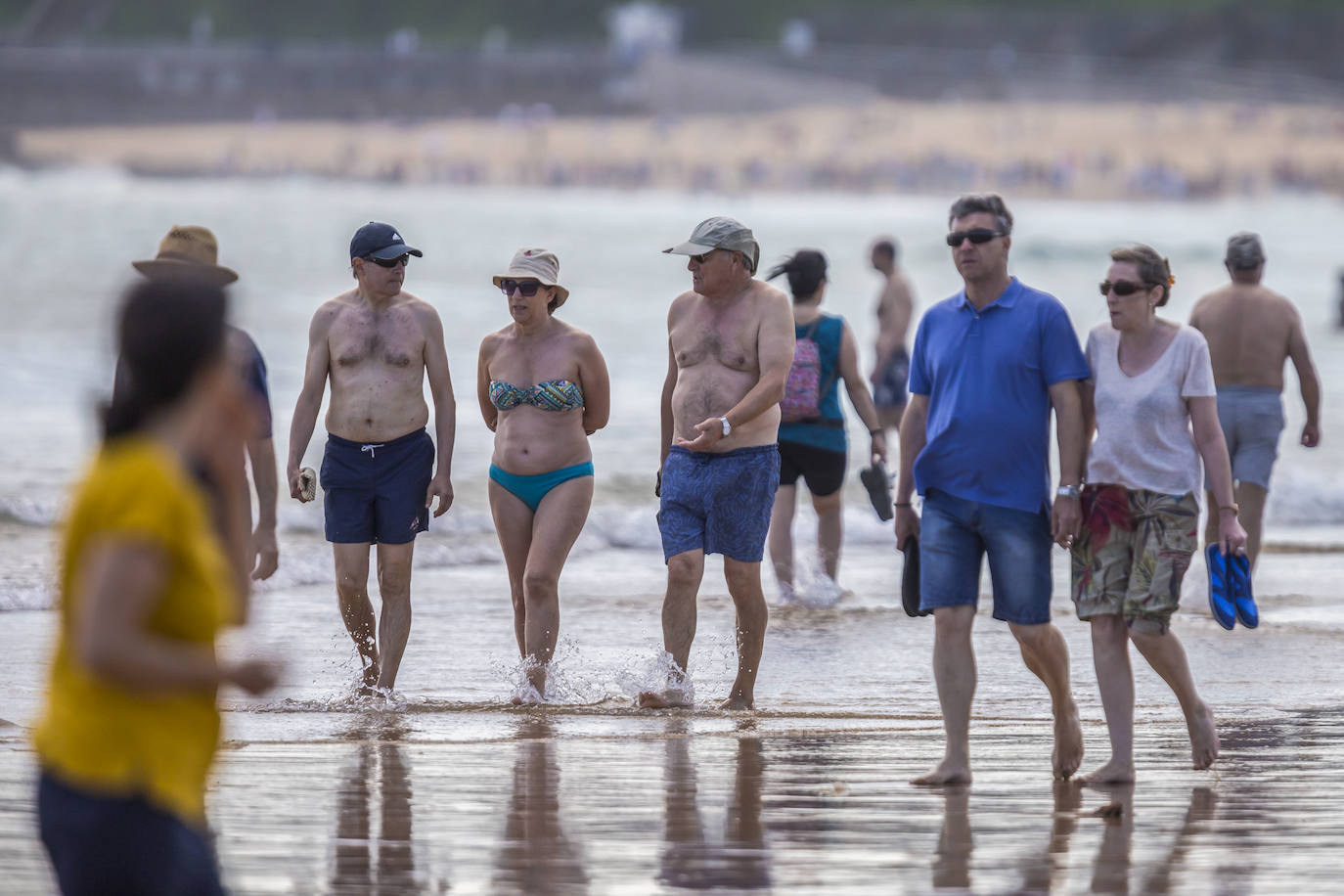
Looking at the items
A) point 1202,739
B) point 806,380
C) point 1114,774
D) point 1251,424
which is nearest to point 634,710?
point 1114,774

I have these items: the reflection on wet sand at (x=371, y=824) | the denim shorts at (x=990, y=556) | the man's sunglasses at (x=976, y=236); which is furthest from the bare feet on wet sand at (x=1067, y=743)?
the reflection on wet sand at (x=371, y=824)

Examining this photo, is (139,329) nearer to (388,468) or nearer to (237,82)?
(388,468)

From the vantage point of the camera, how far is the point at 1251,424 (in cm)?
862

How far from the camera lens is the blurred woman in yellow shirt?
8.09ft

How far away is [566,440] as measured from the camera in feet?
21.2

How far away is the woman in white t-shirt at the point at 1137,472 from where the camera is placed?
4.93m

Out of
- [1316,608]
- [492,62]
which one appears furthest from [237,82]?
[1316,608]

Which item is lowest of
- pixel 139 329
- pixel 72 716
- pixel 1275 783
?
pixel 1275 783

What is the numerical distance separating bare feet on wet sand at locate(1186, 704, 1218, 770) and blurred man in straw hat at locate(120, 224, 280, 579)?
101 inches

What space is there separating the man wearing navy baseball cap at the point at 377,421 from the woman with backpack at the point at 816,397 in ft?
6.62

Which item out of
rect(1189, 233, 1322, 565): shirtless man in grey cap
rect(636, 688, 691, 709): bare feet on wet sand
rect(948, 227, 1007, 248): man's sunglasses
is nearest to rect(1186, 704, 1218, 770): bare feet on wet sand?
rect(948, 227, 1007, 248): man's sunglasses

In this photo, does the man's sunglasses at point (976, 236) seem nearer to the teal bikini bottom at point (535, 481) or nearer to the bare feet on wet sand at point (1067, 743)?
the bare feet on wet sand at point (1067, 743)

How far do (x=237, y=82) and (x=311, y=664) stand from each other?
92655mm

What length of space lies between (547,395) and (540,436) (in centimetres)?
14
